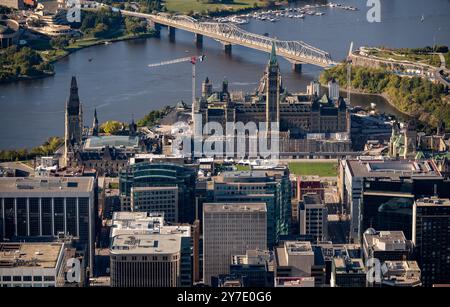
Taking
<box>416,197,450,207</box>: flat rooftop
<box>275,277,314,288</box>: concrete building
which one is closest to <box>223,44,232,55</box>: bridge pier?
<box>416,197,450,207</box>: flat rooftop

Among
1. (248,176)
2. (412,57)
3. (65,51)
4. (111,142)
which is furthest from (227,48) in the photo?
(248,176)

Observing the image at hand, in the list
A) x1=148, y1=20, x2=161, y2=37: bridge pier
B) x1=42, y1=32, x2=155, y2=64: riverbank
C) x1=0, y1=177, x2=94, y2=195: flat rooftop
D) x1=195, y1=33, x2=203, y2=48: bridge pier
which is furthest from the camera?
x1=148, y1=20, x2=161, y2=37: bridge pier

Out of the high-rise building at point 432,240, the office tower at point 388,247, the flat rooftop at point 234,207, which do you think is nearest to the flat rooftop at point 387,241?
the office tower at point 388,247

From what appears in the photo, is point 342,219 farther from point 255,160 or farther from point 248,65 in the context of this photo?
point 248,65

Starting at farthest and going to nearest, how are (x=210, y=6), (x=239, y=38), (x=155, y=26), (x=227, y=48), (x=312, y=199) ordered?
(x=210, y=6) < (x=155, y=26) < (x=239, y=38) < (x=227, y=48) < (x=312, y=199)

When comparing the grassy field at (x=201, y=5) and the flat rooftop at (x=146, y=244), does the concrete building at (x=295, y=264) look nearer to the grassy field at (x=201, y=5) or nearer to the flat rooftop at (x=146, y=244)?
the flat rooftop at (x=146, y=244)

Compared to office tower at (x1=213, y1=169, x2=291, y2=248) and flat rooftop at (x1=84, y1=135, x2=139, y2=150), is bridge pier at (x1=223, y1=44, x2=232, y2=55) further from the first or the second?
office tower at (x1=213, y1=169, x2=291, y2=248)

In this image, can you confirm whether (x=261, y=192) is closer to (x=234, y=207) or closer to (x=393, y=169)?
(x=234, y=207)

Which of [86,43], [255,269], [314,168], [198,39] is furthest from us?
[198,39]
